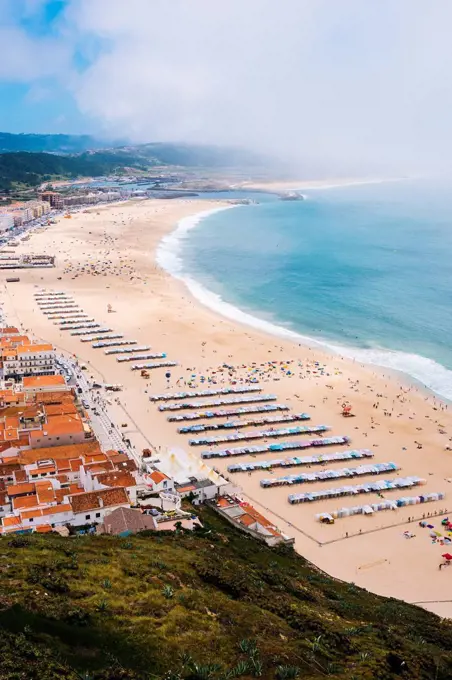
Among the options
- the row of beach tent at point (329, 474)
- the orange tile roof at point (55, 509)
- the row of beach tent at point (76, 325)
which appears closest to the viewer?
the orange tile roof at point (55, 509)

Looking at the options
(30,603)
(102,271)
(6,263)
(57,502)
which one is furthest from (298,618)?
(6,263)

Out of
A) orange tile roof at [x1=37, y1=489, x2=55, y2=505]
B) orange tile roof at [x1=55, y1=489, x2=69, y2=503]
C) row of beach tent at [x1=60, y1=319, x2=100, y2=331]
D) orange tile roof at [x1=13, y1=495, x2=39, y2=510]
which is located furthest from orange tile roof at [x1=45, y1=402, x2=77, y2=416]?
row of beach tent at [x1=60, y1=319, x2=100, y2=331]

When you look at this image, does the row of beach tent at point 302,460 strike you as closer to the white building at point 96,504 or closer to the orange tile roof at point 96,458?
the orange tile roof at point 96,458

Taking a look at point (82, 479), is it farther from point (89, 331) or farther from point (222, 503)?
point (89, 331)

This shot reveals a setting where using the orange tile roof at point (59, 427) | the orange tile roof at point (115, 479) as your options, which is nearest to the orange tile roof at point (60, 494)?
the orange tile roof at point (115, 479)

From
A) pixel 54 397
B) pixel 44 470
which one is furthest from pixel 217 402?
pixel 44 470

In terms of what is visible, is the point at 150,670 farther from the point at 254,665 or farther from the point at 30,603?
the point at 30,603
